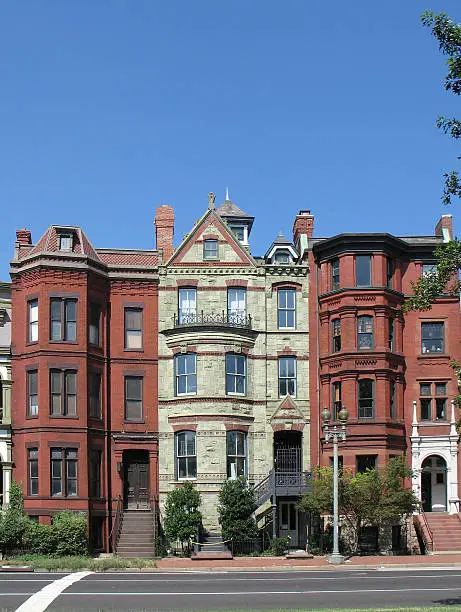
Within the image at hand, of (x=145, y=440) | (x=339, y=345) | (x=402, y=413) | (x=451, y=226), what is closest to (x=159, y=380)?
(x=145, y=440)

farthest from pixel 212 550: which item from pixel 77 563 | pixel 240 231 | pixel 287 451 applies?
pixel 240 231

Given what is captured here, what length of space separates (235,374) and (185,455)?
450 cm

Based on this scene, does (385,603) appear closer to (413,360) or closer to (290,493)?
(290,493)

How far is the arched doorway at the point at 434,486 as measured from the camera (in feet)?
157

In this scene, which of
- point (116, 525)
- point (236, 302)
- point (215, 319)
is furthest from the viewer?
point (236, 302)

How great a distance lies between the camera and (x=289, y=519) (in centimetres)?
4747

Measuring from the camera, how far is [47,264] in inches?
1812

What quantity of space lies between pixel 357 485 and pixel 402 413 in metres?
6.27

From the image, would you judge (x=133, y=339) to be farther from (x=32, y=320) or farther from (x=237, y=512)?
(x=237, y=512)

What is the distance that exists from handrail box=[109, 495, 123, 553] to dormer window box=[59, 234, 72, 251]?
1204 cm

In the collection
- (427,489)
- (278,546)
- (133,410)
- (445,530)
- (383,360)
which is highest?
(383,360)

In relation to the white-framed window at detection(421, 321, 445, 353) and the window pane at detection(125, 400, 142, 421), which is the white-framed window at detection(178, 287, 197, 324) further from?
the white-framed window at detection(421, 321, 445, 353)

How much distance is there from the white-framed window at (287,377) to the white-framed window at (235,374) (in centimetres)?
187

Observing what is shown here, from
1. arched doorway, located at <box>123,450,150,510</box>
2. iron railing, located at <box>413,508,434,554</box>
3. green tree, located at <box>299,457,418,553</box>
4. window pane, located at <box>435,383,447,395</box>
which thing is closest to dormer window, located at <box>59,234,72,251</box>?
arched doorway, located at <box>123,450,150,510</box>
